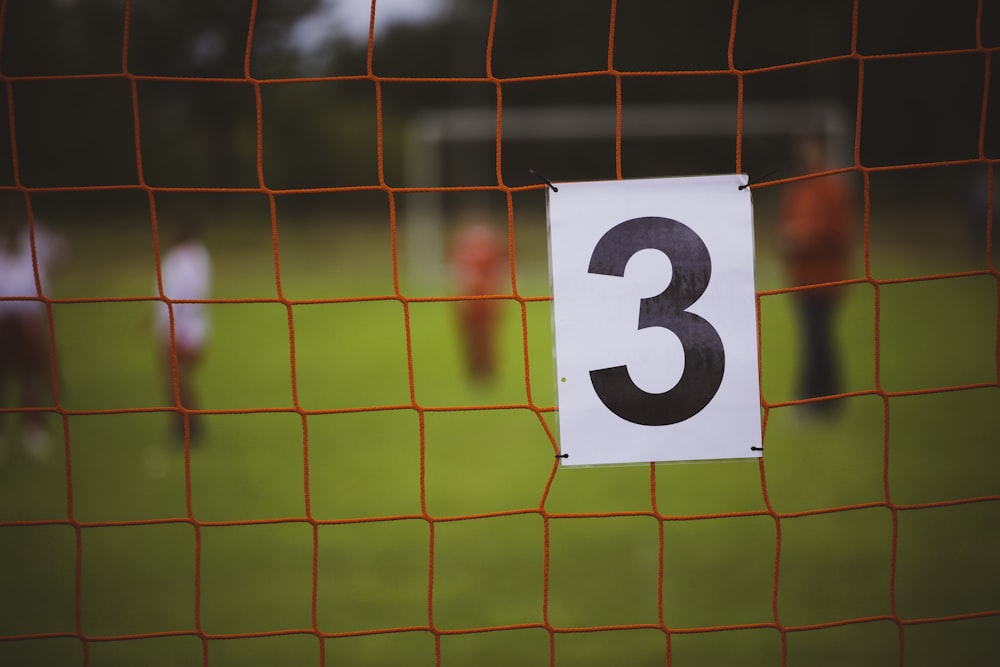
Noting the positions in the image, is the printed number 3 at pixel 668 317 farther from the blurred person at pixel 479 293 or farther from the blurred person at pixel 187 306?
the blurred person at pixel 479 293

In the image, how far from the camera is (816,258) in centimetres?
482

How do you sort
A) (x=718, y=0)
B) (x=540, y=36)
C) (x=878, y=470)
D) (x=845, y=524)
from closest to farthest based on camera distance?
A: 1. (x=845, y=524)
2. (x=878, y=470)
3. (x=718, y=0)
4. (x=540, y=36)

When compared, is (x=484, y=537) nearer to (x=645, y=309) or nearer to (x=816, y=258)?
(x=645, y=309)

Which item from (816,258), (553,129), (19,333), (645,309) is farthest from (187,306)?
(553,129)

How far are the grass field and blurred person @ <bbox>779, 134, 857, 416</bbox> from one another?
394mm

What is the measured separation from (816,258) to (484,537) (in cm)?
266

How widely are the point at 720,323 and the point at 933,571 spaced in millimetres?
1984

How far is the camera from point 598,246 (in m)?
1.66

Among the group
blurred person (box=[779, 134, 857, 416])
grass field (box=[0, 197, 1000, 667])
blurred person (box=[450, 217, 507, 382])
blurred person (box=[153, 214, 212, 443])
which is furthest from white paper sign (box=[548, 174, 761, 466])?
blurred person (box=[450, 217, 507, 382])

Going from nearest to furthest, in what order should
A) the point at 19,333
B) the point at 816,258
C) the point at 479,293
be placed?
the point at 816,258 → the point at 19,333 → the point at 479,293

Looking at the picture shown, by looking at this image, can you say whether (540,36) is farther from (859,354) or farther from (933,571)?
(933,571)

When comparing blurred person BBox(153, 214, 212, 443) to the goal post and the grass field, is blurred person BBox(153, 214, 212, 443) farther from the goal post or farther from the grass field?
the goal post

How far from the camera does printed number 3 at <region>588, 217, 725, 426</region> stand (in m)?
1.66

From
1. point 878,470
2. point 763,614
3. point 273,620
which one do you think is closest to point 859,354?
point 878,470
